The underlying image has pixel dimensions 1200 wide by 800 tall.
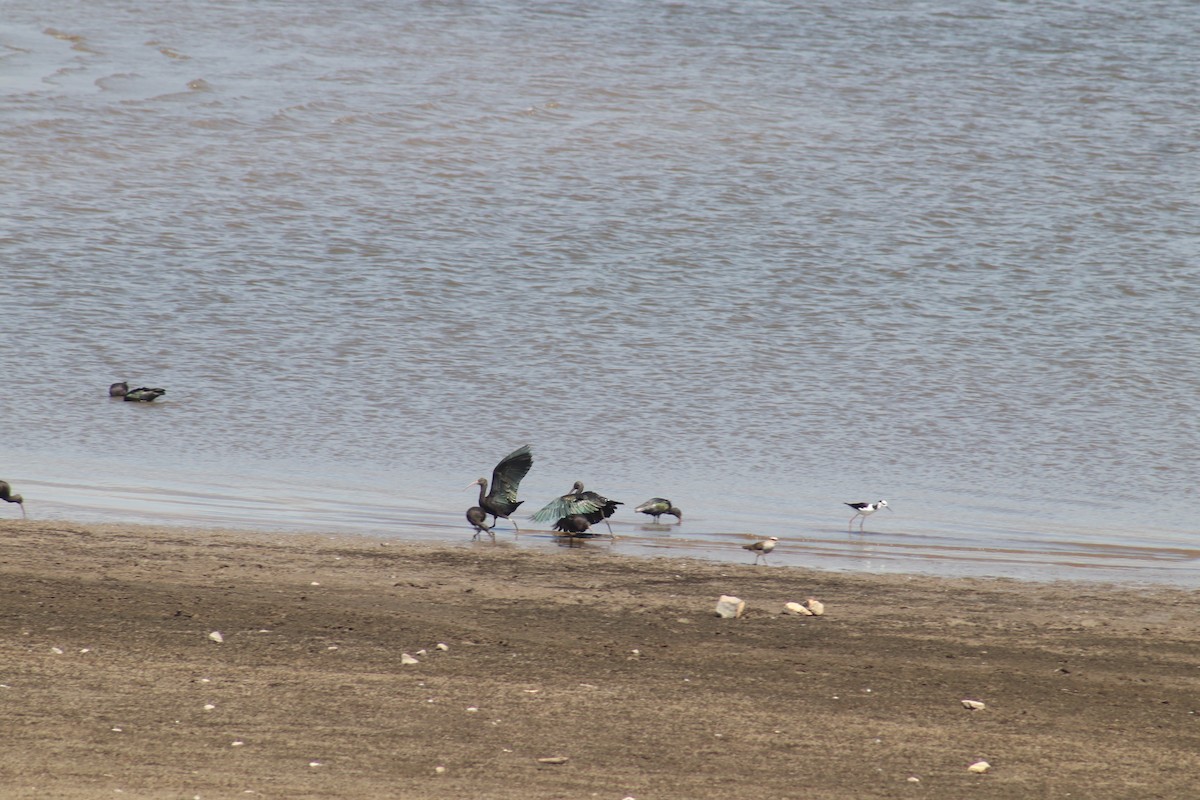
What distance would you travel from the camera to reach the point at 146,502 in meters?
9.89

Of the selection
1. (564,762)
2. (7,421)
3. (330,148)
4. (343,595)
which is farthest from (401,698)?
(330,148)

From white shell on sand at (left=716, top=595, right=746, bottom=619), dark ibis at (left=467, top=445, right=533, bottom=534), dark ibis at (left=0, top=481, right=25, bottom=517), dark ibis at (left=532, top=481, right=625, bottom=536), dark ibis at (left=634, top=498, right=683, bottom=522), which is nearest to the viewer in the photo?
white shell on sand at (left=716, top=595, right=746, bottom=619)

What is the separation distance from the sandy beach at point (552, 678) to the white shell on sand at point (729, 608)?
0.06 meters

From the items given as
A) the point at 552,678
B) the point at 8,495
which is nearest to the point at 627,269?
the point at 8,495

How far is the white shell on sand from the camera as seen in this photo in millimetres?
7473

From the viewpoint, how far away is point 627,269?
59.1ft

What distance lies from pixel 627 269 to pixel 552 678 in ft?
39.0

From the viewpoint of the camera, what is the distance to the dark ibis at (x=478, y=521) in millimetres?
9398

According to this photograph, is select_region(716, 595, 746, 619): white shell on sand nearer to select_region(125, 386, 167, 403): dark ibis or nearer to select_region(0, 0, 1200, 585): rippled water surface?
select_region(0, 0, 1200, 585): rippled water surface

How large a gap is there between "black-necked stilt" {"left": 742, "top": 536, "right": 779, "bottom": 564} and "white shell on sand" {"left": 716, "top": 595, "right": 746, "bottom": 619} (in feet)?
4.14

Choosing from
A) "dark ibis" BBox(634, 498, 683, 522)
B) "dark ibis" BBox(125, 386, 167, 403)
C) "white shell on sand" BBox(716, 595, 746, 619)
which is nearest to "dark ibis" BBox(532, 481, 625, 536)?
"dark ibis" BBox(634, 498, 683, 522)

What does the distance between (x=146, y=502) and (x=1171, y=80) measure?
20762 millimetres

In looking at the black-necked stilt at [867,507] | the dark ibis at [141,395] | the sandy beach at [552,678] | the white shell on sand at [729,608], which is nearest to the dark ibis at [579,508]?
the sandy beach at [552,678]

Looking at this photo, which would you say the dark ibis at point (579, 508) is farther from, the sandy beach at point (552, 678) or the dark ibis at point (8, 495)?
the dark ibis at point (8, 495)
